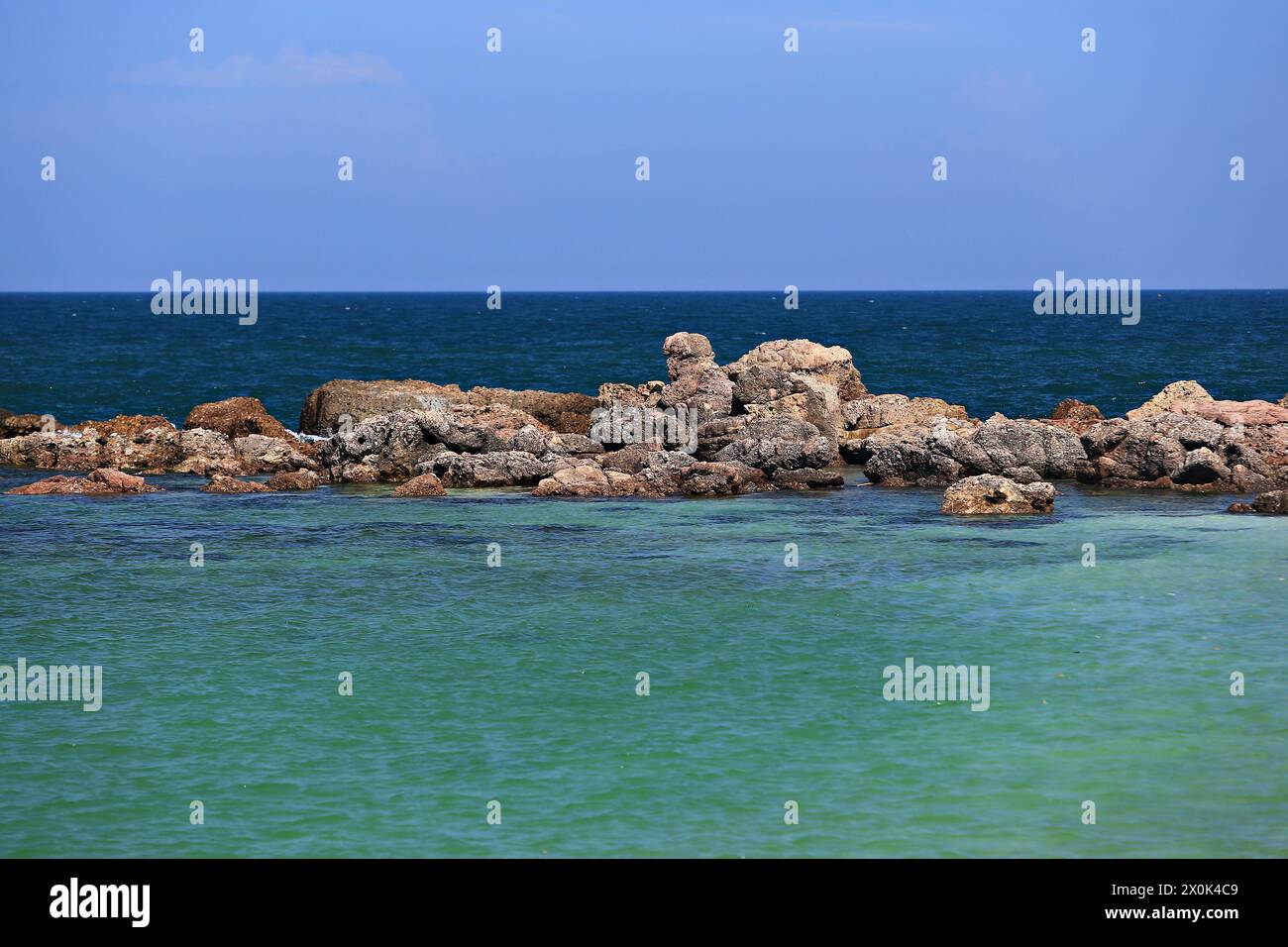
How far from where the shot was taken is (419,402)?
43875mm

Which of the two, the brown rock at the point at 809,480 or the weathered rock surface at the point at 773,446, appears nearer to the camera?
the brown rock at the point at 809,480

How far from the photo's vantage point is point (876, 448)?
38.8 meters

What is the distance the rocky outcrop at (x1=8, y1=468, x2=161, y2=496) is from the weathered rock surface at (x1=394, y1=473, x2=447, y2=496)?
646 centimetres

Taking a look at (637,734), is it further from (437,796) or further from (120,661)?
(120,661)

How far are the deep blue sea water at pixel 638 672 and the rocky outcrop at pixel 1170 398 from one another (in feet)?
22.8

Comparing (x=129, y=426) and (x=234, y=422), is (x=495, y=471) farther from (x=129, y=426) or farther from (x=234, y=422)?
(x=129, y=426)

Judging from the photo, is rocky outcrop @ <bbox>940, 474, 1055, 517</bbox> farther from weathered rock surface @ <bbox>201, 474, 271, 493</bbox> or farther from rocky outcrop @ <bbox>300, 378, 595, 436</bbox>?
weathered rock surface @ <bbox>201, 474, 271, 493</bbox>

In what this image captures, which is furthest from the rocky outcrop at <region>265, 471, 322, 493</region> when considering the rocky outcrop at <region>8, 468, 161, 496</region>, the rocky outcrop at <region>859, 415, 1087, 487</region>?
the rocky outcrop at <region>859, 415, 1087, 487</region>

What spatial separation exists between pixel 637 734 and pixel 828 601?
7652mm

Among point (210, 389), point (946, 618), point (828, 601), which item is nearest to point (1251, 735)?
point (946, 618)

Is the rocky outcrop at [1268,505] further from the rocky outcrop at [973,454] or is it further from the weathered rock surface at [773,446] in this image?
the weathered rock surface at [773,446]

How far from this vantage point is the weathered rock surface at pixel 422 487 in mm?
36062

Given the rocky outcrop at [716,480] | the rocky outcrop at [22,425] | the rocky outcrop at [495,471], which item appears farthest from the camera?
the rocky outcrop at [22,425]

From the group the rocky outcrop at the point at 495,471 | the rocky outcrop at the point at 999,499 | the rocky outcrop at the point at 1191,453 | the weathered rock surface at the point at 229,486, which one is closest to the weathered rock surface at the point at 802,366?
the rocky outcrop at the point at 495,471
